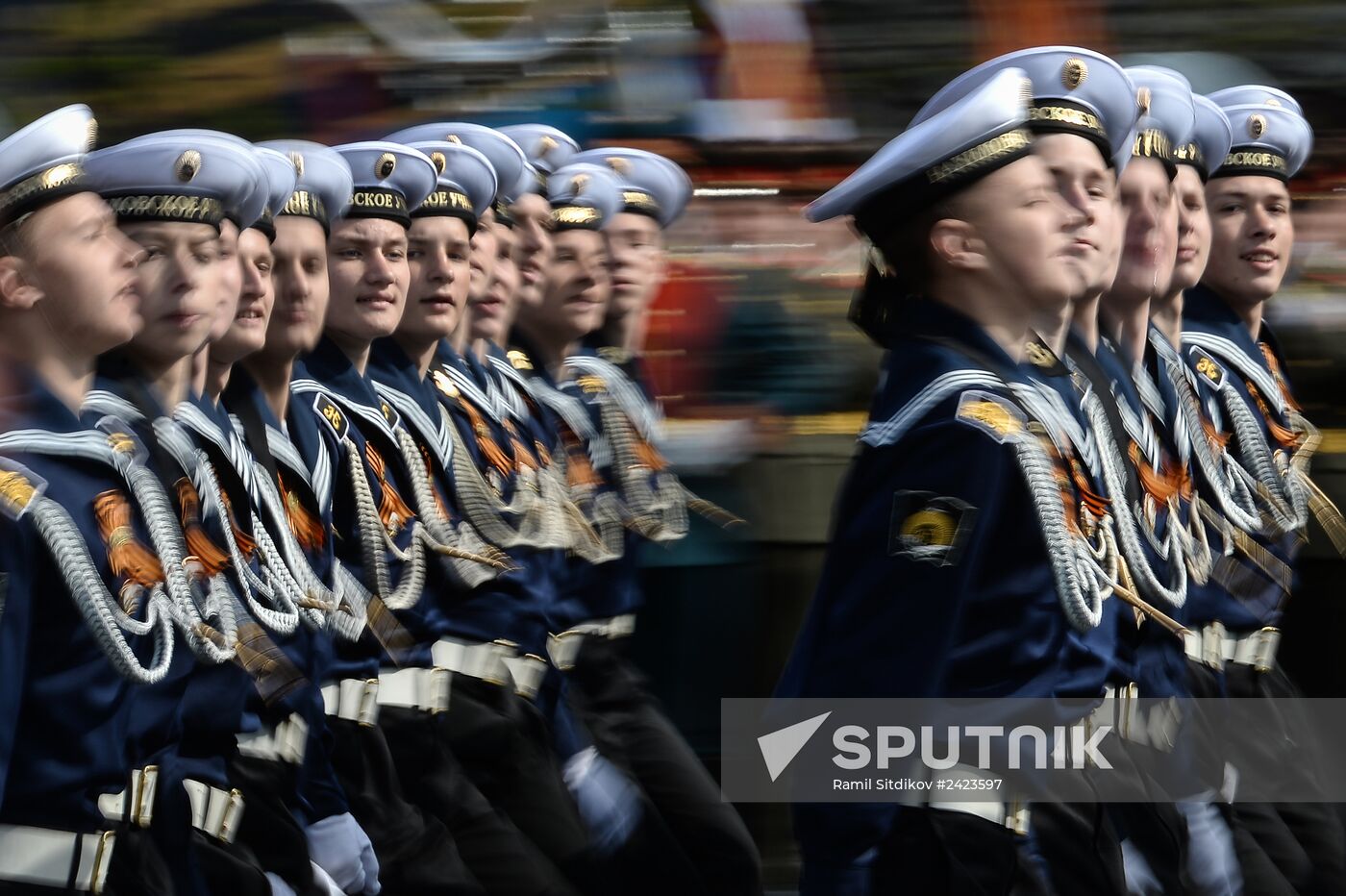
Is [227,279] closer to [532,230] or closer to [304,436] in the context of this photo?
[304,436]

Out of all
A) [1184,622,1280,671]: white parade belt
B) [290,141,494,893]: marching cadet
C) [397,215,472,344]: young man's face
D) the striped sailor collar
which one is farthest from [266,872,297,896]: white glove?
the striped sailor collar

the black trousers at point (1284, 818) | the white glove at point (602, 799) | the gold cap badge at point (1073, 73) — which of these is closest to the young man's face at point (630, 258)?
the white glove at point (602, 799)

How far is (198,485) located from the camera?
3699 millimetres

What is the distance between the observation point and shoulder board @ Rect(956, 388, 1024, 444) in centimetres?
346

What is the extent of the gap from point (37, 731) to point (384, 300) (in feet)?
5.81

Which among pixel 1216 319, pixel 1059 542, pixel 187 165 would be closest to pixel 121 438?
pixel 187 165

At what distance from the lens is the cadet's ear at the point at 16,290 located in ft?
11.0

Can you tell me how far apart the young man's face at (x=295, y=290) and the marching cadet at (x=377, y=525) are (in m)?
0.18

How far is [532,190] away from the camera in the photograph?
591cm

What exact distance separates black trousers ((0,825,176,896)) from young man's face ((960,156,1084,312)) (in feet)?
5.11

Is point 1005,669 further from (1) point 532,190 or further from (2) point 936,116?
(1) point 532,190

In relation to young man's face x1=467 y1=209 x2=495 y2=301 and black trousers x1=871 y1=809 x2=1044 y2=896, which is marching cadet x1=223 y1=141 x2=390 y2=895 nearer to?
Answer: young man's face x1=467 y1=209 x2=495 y2=301

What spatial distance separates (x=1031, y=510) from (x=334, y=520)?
5.71ft

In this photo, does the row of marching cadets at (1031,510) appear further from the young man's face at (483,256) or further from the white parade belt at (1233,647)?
the young man's face at (483,256)
